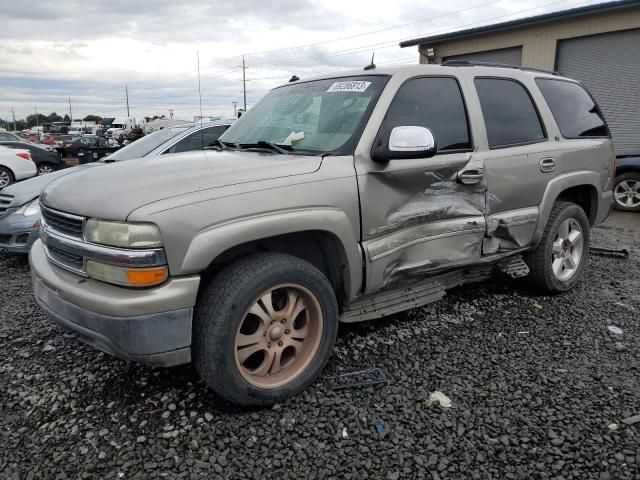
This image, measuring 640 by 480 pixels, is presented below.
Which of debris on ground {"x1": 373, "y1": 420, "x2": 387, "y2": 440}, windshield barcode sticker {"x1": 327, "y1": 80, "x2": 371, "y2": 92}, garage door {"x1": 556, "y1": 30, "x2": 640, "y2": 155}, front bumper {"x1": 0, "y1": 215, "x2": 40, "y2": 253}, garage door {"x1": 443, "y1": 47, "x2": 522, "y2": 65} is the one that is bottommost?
debris on ground {"x1": 373, "y1": 420, "x2": 387, "y2": 440}

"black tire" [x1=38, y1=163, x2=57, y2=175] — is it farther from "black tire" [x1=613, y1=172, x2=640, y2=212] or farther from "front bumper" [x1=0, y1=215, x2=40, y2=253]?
"black tire" [x1=613, y1=172, x2=640, y2=212]

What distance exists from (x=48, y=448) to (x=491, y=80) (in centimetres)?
382

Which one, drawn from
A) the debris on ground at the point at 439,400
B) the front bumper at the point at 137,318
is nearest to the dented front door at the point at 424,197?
the debris on ground at the point at 439,400

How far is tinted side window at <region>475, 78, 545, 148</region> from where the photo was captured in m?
3.78

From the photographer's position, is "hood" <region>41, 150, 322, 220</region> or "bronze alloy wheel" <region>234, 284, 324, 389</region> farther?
"bronze alloy wheel" <region>234, 284, 324, 389</region>

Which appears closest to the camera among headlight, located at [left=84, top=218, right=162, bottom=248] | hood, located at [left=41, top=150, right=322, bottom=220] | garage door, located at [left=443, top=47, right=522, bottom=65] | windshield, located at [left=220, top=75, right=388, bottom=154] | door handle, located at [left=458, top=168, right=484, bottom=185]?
headlight, located at [left=84, top=218, right=162, bottom=248]

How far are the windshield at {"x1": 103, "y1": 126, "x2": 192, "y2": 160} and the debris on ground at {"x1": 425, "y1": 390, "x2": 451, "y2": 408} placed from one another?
186 inches

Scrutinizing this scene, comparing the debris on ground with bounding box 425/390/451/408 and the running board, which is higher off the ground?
the running board

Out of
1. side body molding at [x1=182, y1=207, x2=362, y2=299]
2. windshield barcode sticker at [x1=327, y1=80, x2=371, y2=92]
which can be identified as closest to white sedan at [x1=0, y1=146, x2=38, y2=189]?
windshield barcode sticker at [x1=327, y1=80, x2=371, y2=92]

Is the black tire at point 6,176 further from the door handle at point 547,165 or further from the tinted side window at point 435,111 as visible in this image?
the door handle at point 547,165

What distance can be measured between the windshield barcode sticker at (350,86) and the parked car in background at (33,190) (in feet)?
6.85

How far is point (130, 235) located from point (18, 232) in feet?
12.9

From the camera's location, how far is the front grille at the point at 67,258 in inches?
101

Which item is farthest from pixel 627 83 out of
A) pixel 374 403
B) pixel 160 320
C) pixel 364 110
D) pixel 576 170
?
pixel 160 320
